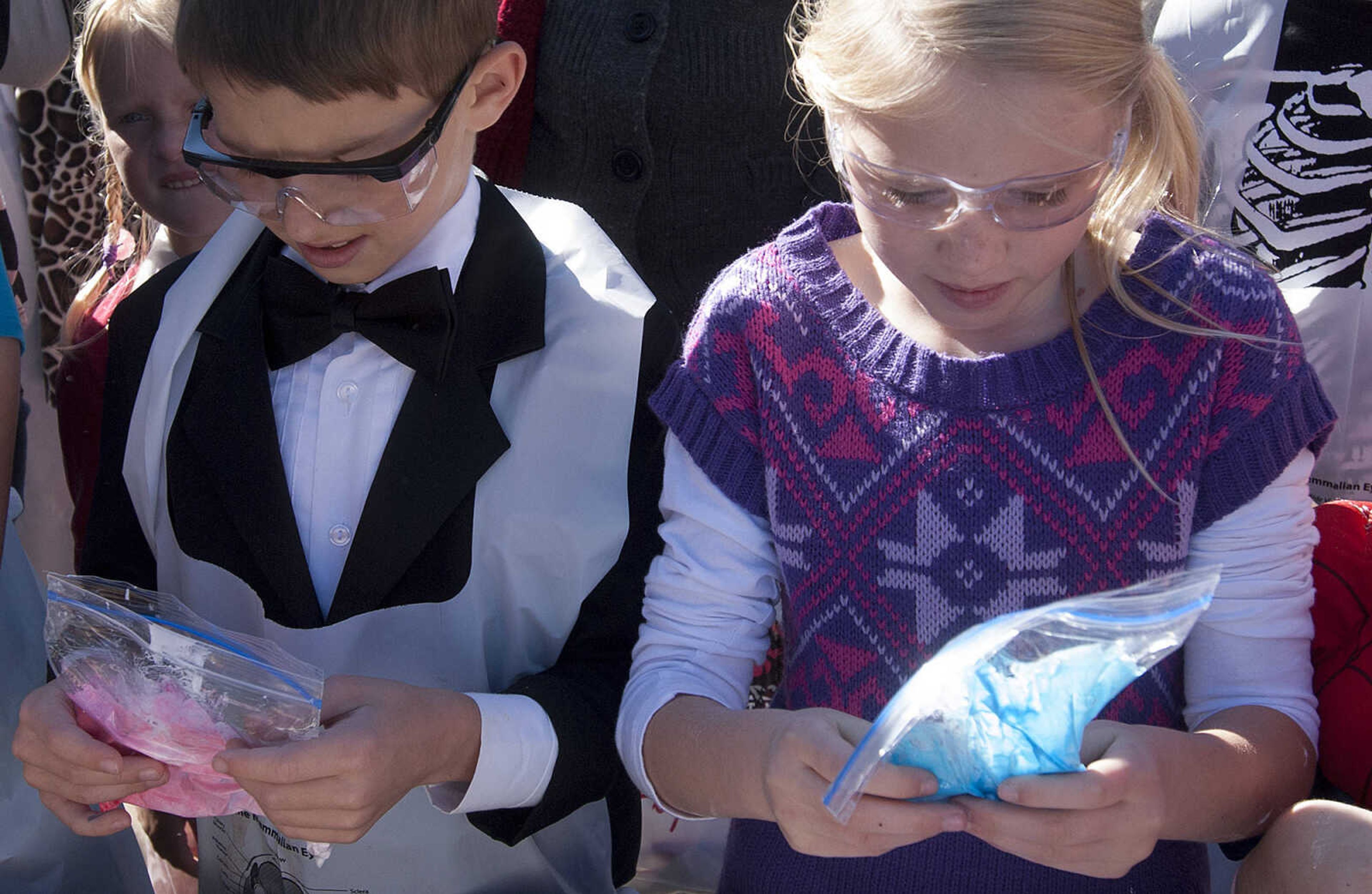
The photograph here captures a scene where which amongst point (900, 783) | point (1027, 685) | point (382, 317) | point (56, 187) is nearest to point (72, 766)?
point (382, 317)

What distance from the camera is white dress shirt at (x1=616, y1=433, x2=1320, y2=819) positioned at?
159cm

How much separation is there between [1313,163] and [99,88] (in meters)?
2.41

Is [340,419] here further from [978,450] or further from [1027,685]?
[1027,685]

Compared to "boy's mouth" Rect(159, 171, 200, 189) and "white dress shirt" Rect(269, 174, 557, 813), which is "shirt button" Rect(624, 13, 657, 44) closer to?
"white dress shirt" Rect(269, 174, 557, 813)

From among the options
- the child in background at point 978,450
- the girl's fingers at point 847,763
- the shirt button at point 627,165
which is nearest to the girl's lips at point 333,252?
the child in background at point 978,450

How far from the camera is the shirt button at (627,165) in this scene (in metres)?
2.35

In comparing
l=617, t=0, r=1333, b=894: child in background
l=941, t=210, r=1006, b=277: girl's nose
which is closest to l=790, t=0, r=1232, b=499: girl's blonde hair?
l=617, t=0, r=1333, b=894: child in background

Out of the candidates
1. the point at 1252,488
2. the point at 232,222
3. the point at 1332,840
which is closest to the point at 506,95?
the point at 232,222

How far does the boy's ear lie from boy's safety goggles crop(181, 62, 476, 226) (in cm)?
7

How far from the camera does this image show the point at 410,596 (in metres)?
1.81

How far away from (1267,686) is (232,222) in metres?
1.70

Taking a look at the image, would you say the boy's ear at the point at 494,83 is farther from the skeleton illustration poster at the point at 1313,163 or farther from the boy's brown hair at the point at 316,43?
the skeleton illustration poster at the point at 1313,163

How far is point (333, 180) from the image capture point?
1.68 m

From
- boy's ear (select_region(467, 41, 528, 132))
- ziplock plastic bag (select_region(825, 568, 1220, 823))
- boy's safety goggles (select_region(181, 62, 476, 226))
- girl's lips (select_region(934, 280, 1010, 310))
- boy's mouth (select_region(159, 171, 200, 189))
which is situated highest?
boy's ear (select_region(467, 41, 528, 132))
